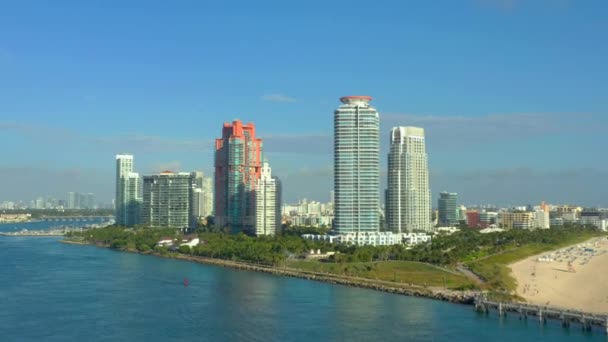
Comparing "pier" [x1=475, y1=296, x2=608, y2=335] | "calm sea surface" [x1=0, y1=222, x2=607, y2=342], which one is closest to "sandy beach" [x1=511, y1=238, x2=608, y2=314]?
"pier" [x1=475, y1=296, x2=608, y2=335]

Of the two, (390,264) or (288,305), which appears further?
(390,264)

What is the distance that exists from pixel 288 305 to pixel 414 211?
120 ft

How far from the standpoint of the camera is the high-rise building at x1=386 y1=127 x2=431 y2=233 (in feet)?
216

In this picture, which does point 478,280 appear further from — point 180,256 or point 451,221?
point 451,221

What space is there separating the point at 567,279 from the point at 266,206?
33117 mm

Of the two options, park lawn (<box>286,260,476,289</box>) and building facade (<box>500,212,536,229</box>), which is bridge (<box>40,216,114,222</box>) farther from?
park lawn (<box>286,260,476,289</box>)

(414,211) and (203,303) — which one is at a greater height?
(414,211)

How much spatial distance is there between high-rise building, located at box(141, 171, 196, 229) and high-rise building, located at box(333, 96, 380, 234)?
2949 centimetres

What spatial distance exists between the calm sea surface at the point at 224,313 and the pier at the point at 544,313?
1.37 feet

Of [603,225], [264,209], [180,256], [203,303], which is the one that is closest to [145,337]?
[203,303]

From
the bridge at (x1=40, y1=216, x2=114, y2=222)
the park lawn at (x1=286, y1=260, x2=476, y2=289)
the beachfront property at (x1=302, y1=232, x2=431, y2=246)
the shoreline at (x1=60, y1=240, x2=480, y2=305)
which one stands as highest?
the bridge at (x1=40, y1=216, x2=114, y2=222)

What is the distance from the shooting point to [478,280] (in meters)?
36.8

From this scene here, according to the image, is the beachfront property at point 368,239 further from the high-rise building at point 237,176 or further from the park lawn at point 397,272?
the high-rise building at point 237,176

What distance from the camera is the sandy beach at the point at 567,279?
31.9m
